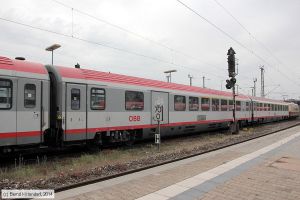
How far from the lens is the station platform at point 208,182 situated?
→ 6742 millimetres

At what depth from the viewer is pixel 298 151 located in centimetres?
1380

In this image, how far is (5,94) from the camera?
989 centimetres

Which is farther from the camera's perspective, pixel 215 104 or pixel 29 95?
pixel 215 104

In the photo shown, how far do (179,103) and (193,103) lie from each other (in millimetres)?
1826

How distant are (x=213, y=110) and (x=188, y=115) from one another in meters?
4.21

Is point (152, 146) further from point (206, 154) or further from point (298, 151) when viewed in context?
point (298, 151)

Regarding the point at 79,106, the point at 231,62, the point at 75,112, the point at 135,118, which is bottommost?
the point at 135,118

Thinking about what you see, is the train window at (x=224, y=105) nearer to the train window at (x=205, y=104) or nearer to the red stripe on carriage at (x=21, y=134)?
the train window at (x=205, y=104)

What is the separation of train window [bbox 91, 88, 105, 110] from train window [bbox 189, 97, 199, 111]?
7.95 meters

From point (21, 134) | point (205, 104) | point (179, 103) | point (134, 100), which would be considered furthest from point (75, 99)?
point (205, 104)

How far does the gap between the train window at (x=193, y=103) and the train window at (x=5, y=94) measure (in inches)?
472

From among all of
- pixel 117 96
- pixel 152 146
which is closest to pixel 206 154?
pixel 152 146

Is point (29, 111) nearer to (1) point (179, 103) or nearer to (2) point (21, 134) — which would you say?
(2) point (21, 134)

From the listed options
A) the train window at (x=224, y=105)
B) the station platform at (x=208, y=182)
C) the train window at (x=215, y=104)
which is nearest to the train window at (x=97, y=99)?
the station platform at (x=208, y=182)
